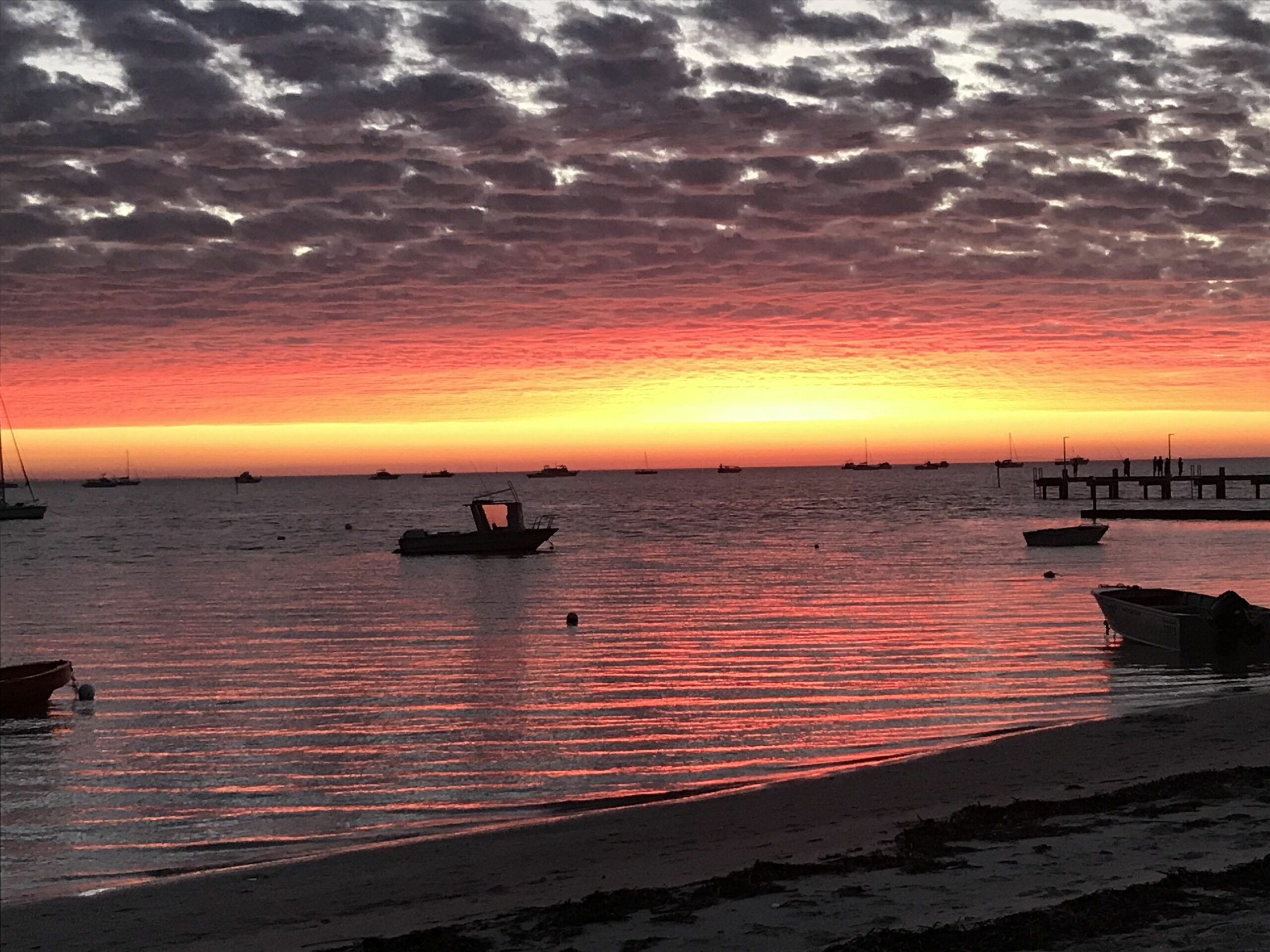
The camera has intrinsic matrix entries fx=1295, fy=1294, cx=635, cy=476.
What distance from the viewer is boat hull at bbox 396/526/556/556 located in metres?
83.2

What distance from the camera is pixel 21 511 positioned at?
546 feet

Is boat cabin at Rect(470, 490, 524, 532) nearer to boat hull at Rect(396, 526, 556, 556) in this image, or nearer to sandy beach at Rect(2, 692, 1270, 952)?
boat hull at Rect(396, 526, 556, 556)

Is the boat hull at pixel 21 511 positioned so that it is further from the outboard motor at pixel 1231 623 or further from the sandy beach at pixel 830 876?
the sandy beach at pixel 830 876

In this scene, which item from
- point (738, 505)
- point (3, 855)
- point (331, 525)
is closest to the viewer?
point (3, 855)

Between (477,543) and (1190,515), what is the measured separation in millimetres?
59823

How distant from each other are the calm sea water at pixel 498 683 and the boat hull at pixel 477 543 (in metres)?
7.06

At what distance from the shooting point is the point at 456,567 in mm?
76500

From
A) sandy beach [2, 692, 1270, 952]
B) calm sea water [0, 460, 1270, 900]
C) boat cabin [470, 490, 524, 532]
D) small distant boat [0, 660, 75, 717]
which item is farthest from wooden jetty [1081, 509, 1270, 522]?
sandy beach [2, 692, 1270, 952]

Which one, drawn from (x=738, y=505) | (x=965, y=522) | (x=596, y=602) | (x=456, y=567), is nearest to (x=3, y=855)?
(x=596, y=602)

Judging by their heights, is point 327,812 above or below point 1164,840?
below

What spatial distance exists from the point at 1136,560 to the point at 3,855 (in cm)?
6417

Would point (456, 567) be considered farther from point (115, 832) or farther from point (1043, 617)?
point (115, 832)

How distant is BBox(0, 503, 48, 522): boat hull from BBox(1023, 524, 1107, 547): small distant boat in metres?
131

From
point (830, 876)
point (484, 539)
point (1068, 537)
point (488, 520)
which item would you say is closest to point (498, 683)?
point (830, 876)
